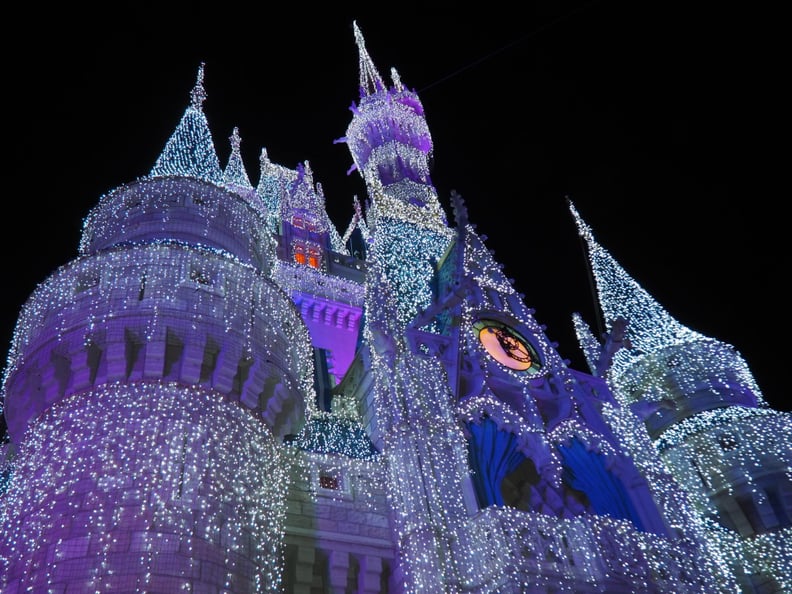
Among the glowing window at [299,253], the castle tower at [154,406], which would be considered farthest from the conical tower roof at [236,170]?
the castle tower at [154,406]

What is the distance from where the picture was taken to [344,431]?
754 inches

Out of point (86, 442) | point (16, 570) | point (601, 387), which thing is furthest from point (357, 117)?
point (16, 570)

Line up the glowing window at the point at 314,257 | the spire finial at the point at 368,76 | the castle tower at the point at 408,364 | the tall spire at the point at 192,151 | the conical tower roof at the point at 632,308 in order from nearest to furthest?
the castle tower at the point at 408,364 < the tall spire at the point at 192,151 < the conical tower roof at the point at 632,308 < the glowing window at the point at 314,257 < the spire finial at the point at 368,76

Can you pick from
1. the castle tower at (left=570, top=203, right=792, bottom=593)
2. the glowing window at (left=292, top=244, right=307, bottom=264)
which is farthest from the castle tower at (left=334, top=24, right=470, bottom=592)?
the castle tower at (left=570, top=203, right=792, bottom=593)

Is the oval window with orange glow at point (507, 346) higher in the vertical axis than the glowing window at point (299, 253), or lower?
lower

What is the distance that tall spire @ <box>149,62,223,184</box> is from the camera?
1908 centimetres

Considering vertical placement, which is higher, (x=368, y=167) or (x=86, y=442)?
(x=368, y=167)

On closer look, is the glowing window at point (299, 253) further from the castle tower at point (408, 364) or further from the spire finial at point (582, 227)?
the spire finial at point (582, 227)

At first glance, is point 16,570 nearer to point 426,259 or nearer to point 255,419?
point 255,419

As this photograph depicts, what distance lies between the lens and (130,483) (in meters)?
12.2

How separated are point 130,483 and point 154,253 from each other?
556 centimetres

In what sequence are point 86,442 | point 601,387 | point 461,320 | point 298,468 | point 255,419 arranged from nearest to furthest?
point 86,442 < point 255,419 < point 298,468 < point 461,320 < point 601,387

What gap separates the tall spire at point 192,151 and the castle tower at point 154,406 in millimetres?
910

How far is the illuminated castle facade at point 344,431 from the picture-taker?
12484 millimetres
